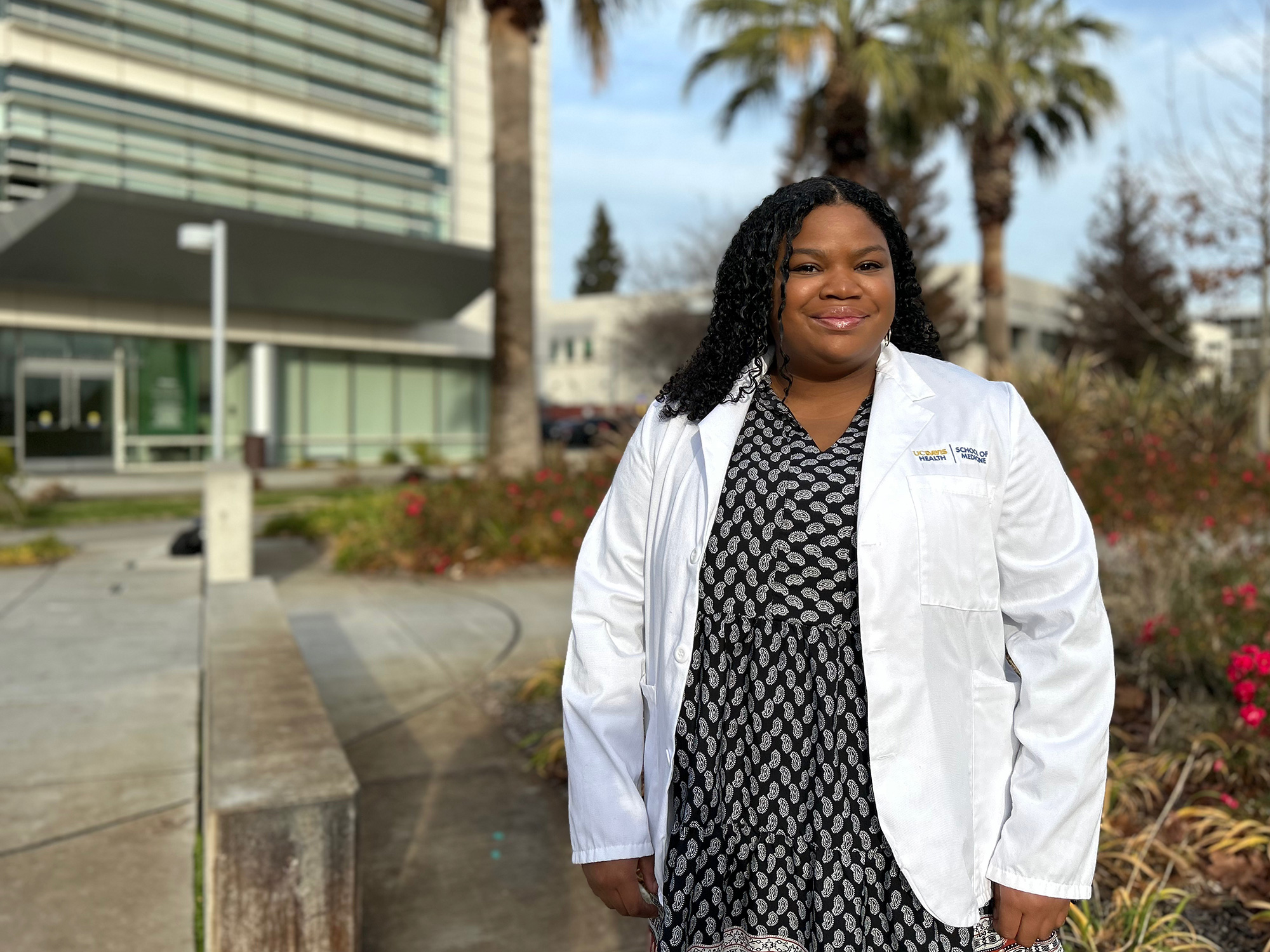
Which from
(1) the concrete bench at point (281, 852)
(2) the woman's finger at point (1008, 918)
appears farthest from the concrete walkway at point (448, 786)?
(2) the woman's finger at point (1008, 918)

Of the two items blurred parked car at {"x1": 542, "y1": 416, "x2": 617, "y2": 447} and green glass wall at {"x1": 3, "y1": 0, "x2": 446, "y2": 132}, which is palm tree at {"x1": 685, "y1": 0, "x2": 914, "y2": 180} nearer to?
green glass wall at {"x1": 3, "y1": 0, "x2": 446, "y2": 132}

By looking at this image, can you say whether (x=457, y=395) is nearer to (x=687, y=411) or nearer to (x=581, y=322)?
(x=581, y=322)

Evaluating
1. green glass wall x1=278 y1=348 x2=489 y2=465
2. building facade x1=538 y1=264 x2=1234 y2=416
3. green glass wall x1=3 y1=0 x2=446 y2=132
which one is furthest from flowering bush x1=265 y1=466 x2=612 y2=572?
building facade x1=538 y1=264 x2=1234 y2=416

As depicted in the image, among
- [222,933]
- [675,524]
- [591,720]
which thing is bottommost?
[222,933]

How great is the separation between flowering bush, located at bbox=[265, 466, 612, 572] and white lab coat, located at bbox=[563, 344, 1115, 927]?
26.2 ft

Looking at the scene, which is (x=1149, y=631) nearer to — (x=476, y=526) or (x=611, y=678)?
(x=611, y=678)

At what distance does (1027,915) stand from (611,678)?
782 millimetres

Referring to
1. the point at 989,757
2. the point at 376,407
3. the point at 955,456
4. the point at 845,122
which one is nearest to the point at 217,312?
the point at 845,122

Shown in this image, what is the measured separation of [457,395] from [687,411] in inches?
1125

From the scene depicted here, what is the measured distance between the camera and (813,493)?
1778 mm

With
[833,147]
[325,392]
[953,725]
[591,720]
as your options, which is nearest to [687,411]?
[591,720]

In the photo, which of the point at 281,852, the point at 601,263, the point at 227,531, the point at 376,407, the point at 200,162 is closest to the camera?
the point at 281,852

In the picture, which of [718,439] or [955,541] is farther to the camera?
[718,439]

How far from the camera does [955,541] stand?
169 centimetres
